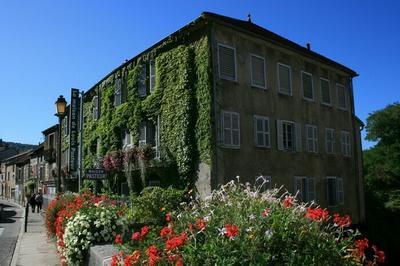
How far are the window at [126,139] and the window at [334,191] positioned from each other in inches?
417

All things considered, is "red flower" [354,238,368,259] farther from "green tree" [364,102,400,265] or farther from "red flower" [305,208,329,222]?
"green tree" [364,102,400,265]

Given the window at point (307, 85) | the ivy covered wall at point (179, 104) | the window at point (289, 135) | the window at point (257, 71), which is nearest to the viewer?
the ivy covered wall at point (179, 104)

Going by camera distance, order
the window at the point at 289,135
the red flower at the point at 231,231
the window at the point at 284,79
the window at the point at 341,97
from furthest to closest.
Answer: the window at the point at 341,97
the window at the point at 284,79
the window at the point at 289,135
the red flower at the point at 231,231

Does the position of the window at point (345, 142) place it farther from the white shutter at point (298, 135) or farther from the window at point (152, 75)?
the window at point (152, 75)

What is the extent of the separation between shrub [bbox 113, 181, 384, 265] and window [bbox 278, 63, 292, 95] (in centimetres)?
1768

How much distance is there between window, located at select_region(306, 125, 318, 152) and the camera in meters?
22.7

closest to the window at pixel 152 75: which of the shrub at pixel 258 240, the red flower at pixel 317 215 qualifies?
the shrub at pixel 258 240

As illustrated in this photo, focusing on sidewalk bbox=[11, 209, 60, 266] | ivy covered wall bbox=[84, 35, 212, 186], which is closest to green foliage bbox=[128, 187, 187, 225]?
sidewalk bbox=[11, 209, 60, 266]

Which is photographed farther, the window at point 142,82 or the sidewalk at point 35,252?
the window at point 142,82

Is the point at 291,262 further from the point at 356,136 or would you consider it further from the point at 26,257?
the point at 356,136

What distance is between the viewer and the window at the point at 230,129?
58.9 ft

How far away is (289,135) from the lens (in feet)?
71.2

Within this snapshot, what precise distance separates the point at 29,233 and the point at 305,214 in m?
15.2

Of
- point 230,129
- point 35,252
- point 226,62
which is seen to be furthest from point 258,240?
point 226,62
